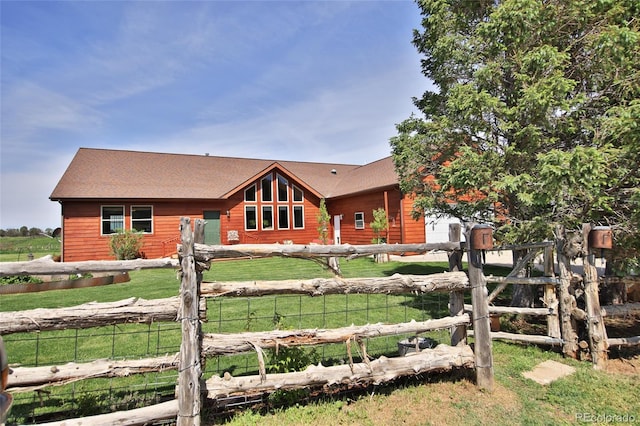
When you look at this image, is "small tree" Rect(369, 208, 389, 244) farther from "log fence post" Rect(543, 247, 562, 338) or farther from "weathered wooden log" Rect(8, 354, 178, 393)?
"weathered wooden log" Rect(8, 354, 178, 393)

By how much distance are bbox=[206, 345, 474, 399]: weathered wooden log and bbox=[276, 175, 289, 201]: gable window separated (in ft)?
56.1

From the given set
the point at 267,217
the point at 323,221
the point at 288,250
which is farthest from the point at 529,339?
the point at 267,217

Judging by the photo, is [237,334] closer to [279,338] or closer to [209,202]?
[279,338]

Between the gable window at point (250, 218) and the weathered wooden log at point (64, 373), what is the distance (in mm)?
16708

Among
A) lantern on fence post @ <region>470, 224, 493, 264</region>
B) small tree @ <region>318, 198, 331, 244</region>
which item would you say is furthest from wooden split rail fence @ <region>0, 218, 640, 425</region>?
small tree @ <region>318, 198, 331, 244</region>

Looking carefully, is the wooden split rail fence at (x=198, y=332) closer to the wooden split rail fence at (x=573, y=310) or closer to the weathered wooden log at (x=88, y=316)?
the weathered wooden log at (x=88, y=316)

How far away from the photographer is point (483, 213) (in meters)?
7.41

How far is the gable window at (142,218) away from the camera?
17.1 metres

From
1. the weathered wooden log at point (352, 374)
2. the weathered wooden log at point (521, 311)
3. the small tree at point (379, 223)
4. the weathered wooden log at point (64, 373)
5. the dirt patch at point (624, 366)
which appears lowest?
the dirt patch at point (624, 366)

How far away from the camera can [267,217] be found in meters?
20.1

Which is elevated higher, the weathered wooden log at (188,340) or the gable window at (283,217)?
the gable window at (283,217)

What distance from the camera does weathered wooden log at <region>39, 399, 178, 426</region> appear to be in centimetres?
269

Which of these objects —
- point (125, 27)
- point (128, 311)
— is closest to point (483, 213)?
point (128, 311)

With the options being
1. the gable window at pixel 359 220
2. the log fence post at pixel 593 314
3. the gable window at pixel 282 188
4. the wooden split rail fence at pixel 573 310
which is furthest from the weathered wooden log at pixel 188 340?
the gable window at pixel 282 188
